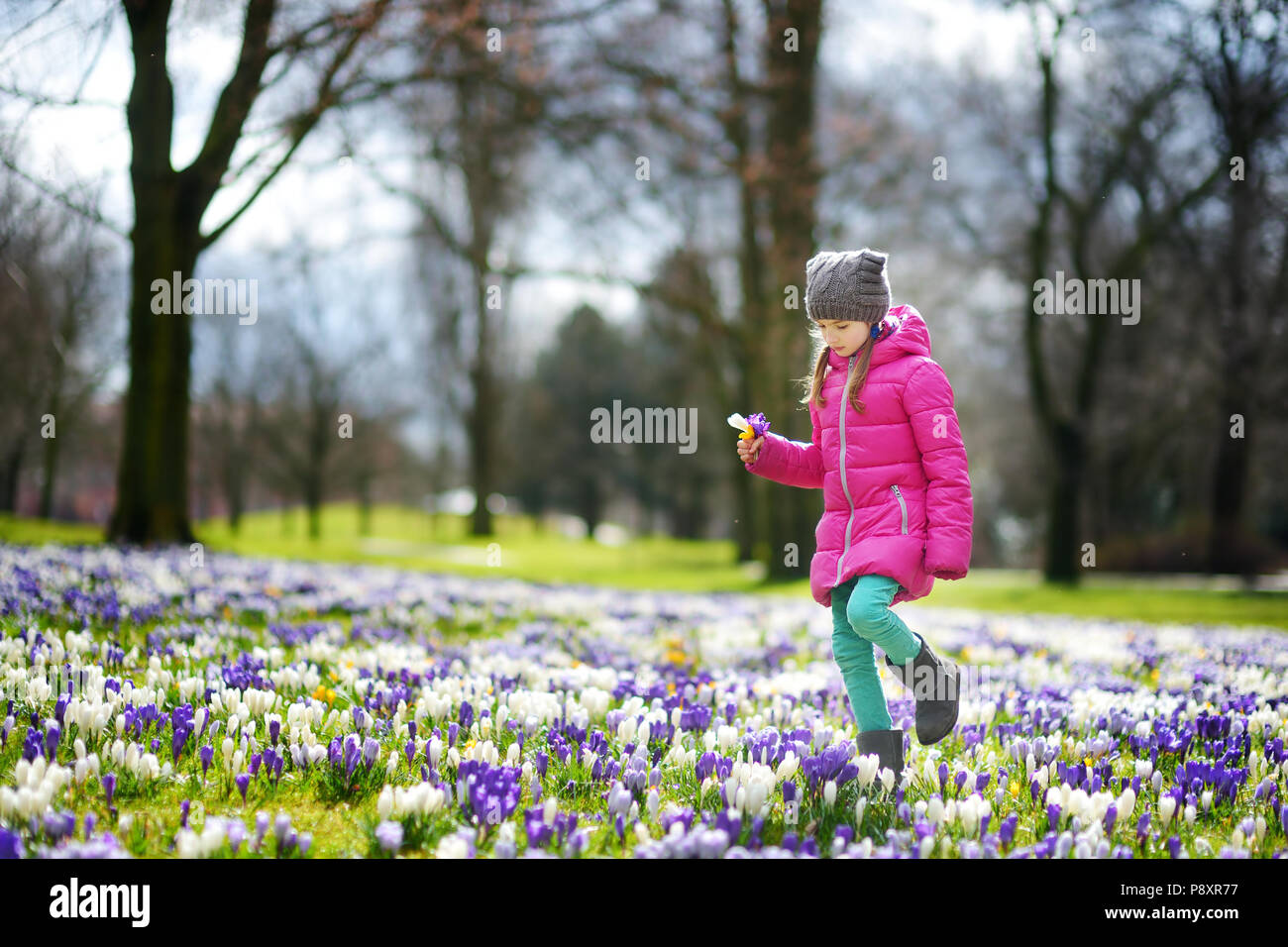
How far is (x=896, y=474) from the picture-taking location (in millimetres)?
3988

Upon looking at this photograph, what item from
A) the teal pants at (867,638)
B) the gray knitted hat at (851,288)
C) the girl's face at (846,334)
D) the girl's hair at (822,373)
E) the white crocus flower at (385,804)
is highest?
the gray knitted hat at (851,288)

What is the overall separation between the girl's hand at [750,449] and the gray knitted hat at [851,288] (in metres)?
0.62

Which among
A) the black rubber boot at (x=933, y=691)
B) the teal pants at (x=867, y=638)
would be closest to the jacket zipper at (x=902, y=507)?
the teal pants at (x=867, y=638)

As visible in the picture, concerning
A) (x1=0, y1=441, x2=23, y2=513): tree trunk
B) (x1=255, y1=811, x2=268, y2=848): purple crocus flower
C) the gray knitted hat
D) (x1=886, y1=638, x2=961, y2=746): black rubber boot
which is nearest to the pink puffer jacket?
the gray knitted hat

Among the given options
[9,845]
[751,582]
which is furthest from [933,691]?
[751,582]

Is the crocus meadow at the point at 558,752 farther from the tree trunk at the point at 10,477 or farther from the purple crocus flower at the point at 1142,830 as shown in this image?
the tree trunk at the point at 10,477

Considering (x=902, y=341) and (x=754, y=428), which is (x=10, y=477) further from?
Result: (x=902, y=341)

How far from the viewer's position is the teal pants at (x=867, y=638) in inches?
149

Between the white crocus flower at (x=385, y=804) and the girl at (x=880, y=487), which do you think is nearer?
the white crocus flower at (x=385, y=804)

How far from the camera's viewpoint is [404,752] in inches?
146

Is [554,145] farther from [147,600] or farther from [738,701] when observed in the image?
[738,701]

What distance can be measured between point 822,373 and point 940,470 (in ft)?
2.57

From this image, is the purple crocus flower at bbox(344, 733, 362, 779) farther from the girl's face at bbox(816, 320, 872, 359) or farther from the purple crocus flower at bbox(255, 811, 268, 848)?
the girl's face at bbox(816, 320, 872, 359)
